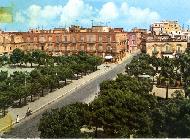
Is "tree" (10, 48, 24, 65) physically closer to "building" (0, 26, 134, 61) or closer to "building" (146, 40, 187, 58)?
"building" (0, 26, 134, 61)

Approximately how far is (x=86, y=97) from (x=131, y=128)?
16.5 m

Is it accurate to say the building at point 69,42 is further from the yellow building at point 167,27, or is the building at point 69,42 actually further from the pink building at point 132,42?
the yellow building at point 167,27

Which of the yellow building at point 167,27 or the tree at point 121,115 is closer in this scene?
the tree at point 121,115

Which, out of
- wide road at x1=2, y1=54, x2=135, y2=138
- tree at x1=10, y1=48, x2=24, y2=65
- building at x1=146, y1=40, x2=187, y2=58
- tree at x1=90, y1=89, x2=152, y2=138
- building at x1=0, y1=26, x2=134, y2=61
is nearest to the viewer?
tree at x1=90, y1=89, x2=152, y2=138

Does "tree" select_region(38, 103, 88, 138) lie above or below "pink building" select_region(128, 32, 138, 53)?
below

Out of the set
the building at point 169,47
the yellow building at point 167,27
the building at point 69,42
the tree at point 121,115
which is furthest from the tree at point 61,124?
the yellow building at point 167,27

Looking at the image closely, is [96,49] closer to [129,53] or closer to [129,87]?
[129,53]

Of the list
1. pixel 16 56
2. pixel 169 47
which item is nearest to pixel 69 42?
pixel 16 56

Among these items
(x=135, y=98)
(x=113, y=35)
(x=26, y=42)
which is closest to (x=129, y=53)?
(x=113, y=35)

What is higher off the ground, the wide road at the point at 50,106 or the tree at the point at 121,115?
the tree at the point at 121,115

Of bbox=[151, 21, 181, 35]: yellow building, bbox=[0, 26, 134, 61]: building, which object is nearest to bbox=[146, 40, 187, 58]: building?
bbox=[0, 26, 134, 61]: building

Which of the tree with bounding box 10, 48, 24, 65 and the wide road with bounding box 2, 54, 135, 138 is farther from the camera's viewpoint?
the tree with bounding box 10, 48, 24, 65

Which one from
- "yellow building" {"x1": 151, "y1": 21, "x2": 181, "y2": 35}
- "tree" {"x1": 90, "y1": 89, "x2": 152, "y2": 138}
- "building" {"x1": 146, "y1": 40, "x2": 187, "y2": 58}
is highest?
"yellow building" {"x1": 151, "y1": 21, "x2": 181, "y2": 35}

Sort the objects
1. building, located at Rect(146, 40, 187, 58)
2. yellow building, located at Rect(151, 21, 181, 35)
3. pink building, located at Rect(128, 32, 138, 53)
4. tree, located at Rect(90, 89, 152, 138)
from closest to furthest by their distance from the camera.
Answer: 1. tree, located at Rect(90, 89, 152, 138)
2. building, located at Rect(146, 40, 187, 58)
3. pink building, located at Rect(128, 32, 138, 53)
4. yellow building, located at Rect(151, 21, 181, 35)
